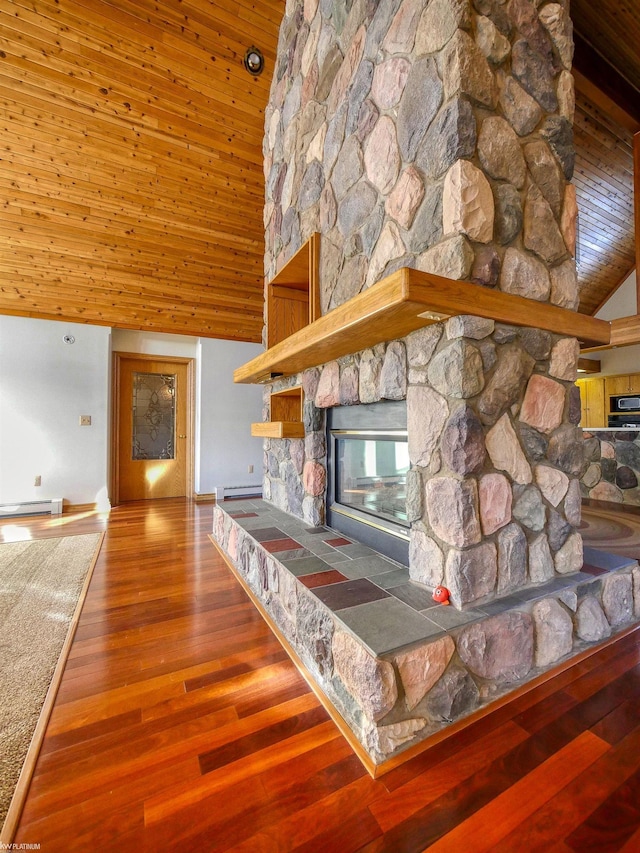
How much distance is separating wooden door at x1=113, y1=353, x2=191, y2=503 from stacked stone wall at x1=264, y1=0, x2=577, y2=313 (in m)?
3.88

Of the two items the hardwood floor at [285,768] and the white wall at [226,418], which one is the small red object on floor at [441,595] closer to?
the hardwood floor at [285,768]

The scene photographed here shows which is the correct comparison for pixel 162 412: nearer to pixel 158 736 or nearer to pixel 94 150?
pixel 94 150

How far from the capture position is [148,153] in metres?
3.54

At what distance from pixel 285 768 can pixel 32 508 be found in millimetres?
4500

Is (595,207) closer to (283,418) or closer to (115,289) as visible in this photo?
(283,418)

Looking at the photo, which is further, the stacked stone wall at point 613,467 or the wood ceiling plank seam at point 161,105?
the stacked stone wall at point 613,467

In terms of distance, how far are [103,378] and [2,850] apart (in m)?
4.51

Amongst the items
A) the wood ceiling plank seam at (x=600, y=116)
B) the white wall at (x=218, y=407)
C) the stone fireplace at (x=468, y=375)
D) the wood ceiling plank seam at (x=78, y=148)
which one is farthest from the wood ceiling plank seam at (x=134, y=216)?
the wood ceiling plank seam at (x=600, y=116)

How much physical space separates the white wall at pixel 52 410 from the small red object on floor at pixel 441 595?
4.49m

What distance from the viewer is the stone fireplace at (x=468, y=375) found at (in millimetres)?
1268

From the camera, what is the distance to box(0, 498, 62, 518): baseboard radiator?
4.16 meters

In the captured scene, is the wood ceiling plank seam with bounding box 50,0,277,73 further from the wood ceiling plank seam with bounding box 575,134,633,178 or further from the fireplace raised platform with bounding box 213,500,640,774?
the fireplace raised platform with bounding box 213,500,640,774

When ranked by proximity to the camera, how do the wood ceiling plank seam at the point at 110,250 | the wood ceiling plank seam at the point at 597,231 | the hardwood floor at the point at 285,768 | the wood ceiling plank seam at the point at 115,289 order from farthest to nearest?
the wood ceiling plank seam at the point at 597,231 → the wood ceiling plank seam at the point at 115,289 → the wood ceiling plank seam at the point at 110,250 → the hardwood floor at the point at 285,768

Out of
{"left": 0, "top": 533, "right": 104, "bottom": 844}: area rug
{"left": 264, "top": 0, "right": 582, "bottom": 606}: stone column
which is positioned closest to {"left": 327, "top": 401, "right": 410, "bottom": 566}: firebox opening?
{"left": 264, "top": 0, "right": 582, "bottom": 606}: stone column
